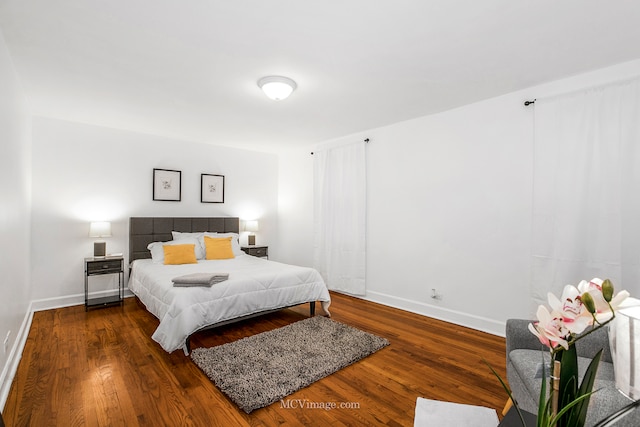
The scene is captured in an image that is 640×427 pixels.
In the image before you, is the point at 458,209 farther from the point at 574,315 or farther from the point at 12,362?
the point at 12,362

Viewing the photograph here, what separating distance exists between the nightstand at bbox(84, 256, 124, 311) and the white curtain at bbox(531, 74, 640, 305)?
4.95 m

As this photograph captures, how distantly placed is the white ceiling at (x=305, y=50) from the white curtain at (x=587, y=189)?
359 millimetres

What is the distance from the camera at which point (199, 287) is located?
3.04 m

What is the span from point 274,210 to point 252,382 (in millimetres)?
4376

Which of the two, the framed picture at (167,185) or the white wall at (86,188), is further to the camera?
the framed picture at (167,185)

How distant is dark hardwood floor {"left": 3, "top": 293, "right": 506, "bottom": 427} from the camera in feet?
6.54

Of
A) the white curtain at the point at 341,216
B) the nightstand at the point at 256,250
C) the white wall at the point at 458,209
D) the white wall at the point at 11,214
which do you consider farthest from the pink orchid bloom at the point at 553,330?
the nightstand at the point at 256,250

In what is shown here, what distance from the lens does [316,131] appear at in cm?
481

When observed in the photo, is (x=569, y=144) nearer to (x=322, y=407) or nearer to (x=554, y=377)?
(x=554, y=377)

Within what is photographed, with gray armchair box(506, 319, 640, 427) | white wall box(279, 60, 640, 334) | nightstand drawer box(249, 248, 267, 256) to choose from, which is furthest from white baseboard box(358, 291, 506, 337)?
nightstand drawer box(249, 248, 267, 256)

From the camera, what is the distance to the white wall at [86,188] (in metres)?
4.11

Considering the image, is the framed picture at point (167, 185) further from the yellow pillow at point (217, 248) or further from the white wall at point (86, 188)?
the yellow pillow at point (217, 248)

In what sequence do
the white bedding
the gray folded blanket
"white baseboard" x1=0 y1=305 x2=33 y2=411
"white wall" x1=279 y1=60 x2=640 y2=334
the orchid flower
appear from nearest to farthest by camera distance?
the orchid flower
"white baseboard" x1=0 y1=305 x2=33 y2=411
the white bedding
the gray folded blanket
"white wall" x1=279 y1=60 x2=640 y2=334

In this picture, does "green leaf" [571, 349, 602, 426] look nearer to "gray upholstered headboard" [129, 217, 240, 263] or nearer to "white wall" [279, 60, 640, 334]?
"white wall" [279, 60, 640, 334]
